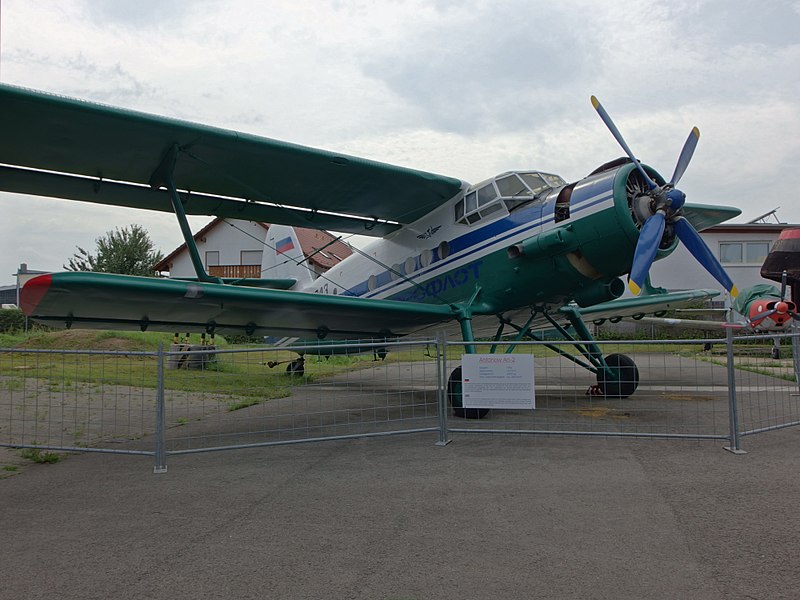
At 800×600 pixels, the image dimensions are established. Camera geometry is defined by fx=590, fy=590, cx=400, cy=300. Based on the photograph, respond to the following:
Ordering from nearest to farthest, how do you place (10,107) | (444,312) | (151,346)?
(10,107)
(444,312)
(151,346)

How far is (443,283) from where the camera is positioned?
10.1 metres

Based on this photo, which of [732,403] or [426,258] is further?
[426,258]

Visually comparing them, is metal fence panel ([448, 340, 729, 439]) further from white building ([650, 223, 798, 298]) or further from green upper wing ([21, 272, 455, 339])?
white building ([650, 223, 798, 298])

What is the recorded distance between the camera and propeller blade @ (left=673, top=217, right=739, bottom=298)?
8.16 meters

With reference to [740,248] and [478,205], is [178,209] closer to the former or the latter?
[478,205]

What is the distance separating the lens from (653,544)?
3594 millimetres

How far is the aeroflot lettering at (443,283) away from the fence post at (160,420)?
515 cm

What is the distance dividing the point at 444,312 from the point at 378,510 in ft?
17.4

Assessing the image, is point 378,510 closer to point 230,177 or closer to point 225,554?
point 225,554

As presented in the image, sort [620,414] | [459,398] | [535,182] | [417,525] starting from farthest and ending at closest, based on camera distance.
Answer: [535,182]
[620,414]
[459,398]
[417,525]

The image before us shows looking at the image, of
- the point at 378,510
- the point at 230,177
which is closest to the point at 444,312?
the point at 230,177

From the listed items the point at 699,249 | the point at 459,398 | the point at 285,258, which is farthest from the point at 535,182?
the point at 285,258

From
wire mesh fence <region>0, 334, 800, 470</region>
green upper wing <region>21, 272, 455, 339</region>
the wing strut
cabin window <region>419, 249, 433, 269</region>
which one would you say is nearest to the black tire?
wire mesh fence <region>0, 334, 800, 470</region>

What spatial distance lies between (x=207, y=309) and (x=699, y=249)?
723cm
